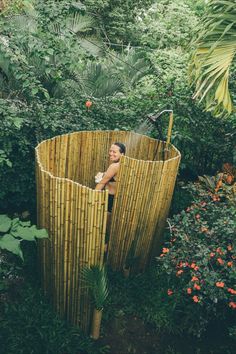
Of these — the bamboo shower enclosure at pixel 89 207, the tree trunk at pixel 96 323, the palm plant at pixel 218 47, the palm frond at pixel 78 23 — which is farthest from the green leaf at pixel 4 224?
the palm frond at pixel 78 23

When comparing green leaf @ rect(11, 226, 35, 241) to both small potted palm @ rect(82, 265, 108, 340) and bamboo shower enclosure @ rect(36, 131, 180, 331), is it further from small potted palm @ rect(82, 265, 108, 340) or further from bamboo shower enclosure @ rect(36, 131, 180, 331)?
small potted palm @ rect(82, 265, 108, 340)

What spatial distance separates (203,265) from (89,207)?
4.19 feet

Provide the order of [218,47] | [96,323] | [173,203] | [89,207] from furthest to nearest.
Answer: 1. [173,203]
2. [218,47]
3. [96,323]
4. [89,207]

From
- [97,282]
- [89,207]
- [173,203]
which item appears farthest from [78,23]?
[97,282]

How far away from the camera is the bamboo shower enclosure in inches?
124

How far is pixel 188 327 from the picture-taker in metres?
3.71

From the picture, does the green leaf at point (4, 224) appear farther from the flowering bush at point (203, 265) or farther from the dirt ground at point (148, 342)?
the dirt ground at point (148, 342)

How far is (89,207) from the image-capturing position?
10.1 ft

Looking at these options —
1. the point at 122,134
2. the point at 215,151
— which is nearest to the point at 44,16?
the point at 122,134

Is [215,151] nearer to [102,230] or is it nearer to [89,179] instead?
[89,179]

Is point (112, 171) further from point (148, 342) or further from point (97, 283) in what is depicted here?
point (148, 342)

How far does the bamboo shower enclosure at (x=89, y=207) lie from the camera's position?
3.15 meters

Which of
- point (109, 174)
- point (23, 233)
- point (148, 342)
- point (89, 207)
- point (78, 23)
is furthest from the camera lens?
point (78, 23)

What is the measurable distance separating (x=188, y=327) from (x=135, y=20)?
27.2 feet
